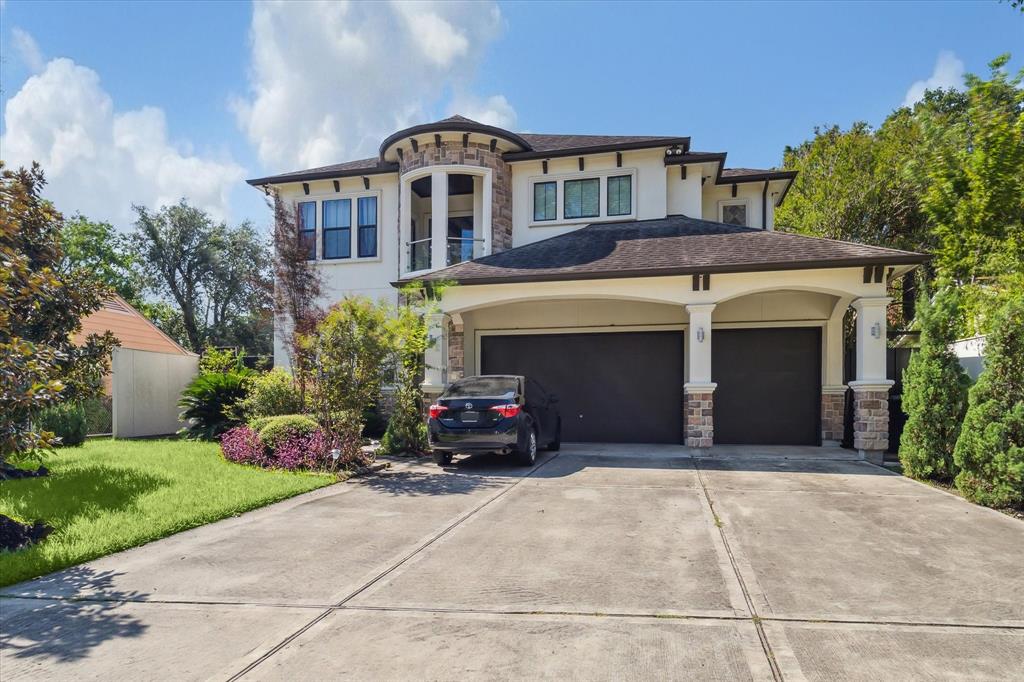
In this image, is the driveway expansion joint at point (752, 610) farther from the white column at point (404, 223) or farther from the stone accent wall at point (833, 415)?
the white column at point (404, 223)

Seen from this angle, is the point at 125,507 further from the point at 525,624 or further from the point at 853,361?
the point at 853,361

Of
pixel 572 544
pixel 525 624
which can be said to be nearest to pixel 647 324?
pixel 572 544

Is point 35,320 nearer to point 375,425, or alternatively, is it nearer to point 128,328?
point 375,425

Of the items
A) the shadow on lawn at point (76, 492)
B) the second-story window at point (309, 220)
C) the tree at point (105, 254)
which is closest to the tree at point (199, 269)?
the tree at point (105, 254)

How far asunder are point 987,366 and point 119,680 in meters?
9.52

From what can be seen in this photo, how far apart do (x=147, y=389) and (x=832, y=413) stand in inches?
635

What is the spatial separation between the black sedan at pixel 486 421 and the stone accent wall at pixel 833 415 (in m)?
6.88

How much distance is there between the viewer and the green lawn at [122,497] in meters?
5.38

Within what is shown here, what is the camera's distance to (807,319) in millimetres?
Result: 13555

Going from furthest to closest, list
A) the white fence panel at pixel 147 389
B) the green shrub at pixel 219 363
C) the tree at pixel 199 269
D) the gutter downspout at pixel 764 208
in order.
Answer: the tree at pixel 199 269, the gutter downspout at pixel 764 208, the green shrub at pixel 219 363, the white fence panel at pixel 147 389

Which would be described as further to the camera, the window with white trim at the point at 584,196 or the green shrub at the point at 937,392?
the window with white trim at the point at 584,196

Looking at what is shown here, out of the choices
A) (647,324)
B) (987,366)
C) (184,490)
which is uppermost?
(647,324)

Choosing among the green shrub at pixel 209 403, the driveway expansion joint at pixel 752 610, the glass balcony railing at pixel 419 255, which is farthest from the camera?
the glass balcony railing at pixel 419 255

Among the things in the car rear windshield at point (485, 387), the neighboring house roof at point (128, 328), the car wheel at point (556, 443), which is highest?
the neighboring house roof at point (128, 328)
